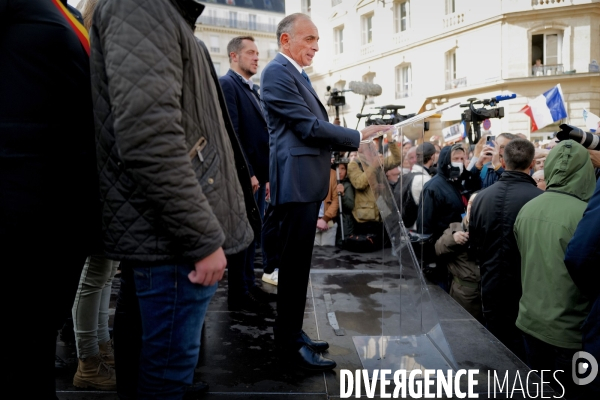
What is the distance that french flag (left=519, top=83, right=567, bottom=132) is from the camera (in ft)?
33.3

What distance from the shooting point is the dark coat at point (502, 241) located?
3521 millimetres

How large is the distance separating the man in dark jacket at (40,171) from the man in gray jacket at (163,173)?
13cm

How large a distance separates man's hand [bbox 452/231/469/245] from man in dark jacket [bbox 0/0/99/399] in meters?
3.22

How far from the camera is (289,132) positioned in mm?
2791

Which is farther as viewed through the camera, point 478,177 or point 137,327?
point 478,177

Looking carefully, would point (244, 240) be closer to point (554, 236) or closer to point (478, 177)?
point (554, 236)

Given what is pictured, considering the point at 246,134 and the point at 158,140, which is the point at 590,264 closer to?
the point at 158,140

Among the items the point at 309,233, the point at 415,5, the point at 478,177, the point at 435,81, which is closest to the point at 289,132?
the point at 309,233

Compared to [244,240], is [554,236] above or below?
below

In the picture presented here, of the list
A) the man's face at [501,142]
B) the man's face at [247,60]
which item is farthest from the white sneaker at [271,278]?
the man's face at [501,142]

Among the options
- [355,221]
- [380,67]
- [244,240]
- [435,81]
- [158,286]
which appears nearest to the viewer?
[158,286]

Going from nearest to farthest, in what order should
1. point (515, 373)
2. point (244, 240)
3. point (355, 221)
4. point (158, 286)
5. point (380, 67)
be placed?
1. point (158, 286)
2. point (244, 240)
3. point (515, 373)
4. point (355, 221)
5. point (380, 67)

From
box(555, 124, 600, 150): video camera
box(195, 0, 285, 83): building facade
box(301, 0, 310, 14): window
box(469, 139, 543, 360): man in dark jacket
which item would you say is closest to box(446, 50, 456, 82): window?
box(301, 0, 310, 14): window

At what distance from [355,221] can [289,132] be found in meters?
4.55
